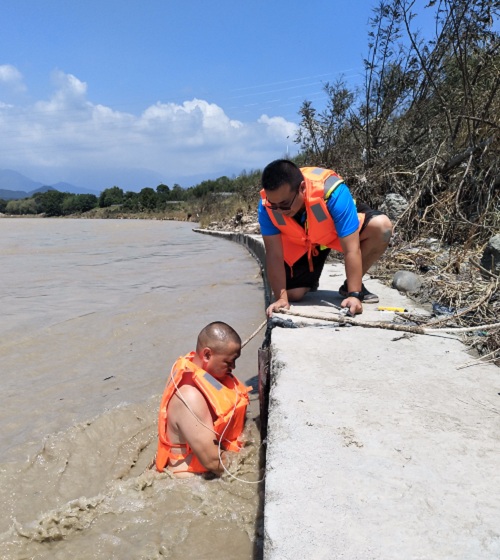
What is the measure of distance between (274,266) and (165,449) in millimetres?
1551

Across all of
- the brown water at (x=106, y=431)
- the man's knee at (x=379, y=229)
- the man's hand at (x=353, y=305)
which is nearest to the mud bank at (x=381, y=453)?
the brown water at (x=106, y=431)

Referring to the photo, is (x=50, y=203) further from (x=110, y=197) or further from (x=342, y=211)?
(x=342, y=211)

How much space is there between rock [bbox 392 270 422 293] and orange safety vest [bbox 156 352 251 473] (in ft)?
7.07

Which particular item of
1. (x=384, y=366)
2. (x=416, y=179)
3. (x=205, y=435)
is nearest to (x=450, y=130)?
(x=416, y=179)

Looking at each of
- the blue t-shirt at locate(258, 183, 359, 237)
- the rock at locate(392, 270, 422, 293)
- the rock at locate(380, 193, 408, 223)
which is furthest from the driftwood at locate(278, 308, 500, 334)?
the rock at locate(380, 193, 408, 223)

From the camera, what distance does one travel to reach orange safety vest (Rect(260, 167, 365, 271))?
11.1ft

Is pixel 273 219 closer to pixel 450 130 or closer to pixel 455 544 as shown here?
pixel 455 544

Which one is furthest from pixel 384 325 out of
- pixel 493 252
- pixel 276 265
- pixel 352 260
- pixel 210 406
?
pixel 493 252

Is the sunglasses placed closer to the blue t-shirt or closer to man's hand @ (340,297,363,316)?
the blue t-shirt

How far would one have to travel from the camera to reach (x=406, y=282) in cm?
431

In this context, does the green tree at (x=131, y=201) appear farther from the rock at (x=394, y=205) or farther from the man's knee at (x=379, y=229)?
the man's knee at (x=379, y=229)

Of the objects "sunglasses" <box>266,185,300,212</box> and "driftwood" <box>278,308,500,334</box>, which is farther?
"sunglasses" <box>266,185,300,212</box>

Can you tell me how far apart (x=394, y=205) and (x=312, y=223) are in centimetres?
368

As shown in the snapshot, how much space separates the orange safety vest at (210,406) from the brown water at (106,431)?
9cm
